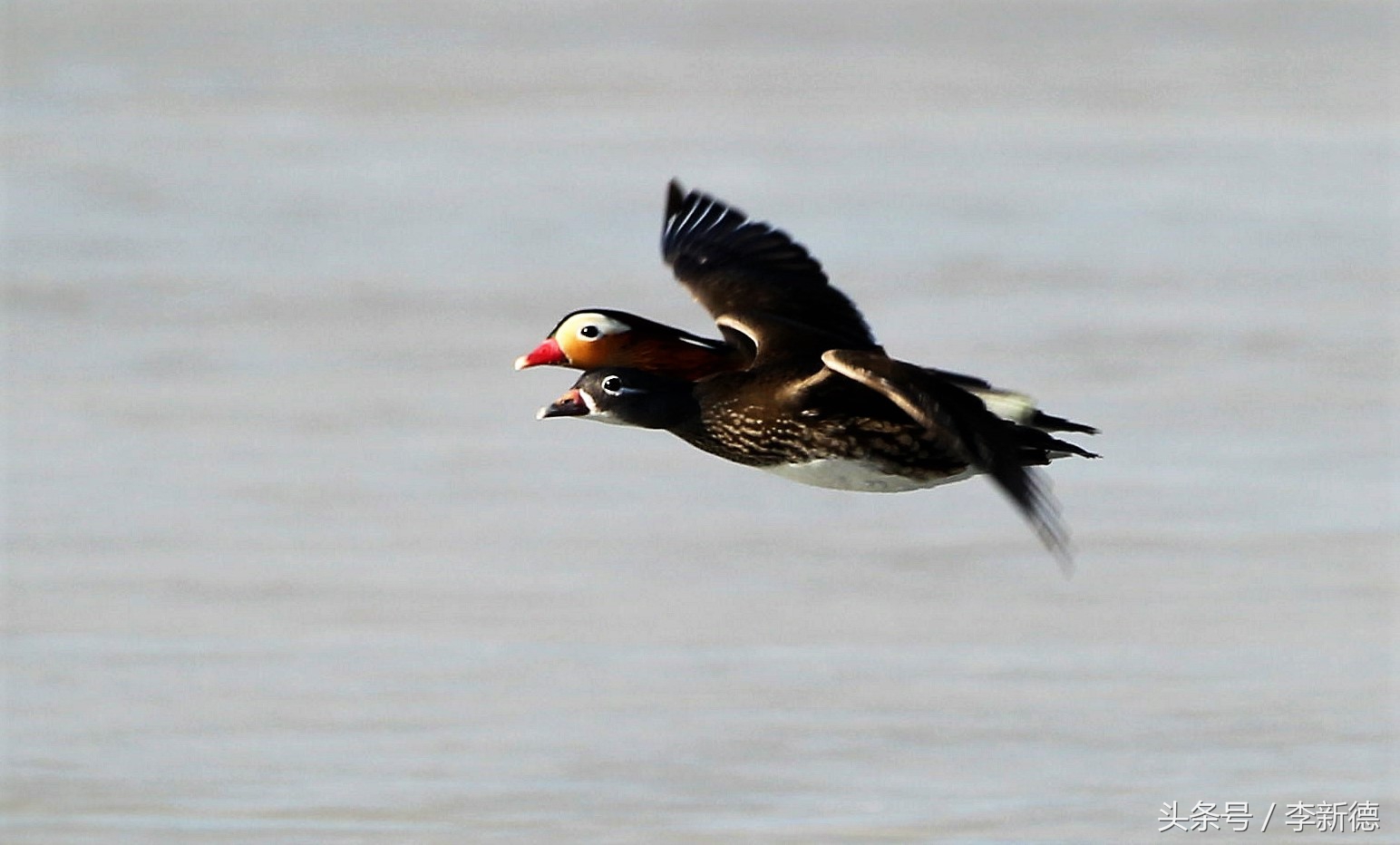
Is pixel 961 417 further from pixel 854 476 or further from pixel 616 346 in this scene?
pixel 616 346

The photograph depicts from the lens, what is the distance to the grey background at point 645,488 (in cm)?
1391

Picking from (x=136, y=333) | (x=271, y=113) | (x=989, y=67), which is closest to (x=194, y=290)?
(x=136, y=333)

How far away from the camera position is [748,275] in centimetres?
1023

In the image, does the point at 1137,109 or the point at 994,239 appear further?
the point at 1137,109

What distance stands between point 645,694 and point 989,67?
2351 cm

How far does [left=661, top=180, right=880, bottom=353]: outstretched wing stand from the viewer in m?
9.94

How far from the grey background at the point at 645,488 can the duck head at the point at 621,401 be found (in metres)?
3.92

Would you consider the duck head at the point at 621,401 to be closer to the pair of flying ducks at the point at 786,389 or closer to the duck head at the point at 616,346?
the pair of flying ducks at the point at 786,389

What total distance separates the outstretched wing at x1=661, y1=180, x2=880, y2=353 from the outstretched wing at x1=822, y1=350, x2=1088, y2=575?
2.94ft

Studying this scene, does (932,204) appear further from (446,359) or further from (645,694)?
(645,694)

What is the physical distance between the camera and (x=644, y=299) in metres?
23.2

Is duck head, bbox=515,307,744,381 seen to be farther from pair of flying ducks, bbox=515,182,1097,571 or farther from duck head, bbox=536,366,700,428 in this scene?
duck head, bbox=536,366,700,428

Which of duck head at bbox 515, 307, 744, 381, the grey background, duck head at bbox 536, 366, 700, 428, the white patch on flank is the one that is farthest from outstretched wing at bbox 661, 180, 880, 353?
the grey background

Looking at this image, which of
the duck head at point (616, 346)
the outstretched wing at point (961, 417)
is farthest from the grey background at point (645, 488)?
the outstretched wing at point (961, 417)
